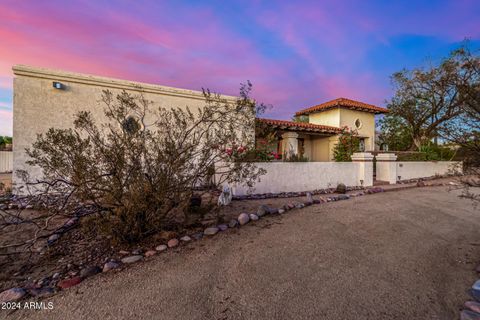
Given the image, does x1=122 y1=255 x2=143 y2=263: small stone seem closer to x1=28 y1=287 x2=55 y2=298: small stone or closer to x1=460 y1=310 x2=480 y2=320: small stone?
x1=28 y1=287 x2=55 y2=298: small stone

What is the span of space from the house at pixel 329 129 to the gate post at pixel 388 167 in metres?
2.87

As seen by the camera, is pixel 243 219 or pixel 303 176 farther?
pixel 303 176

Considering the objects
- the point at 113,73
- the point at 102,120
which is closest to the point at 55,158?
the point at 102,120

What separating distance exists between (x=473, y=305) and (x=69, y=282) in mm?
4401

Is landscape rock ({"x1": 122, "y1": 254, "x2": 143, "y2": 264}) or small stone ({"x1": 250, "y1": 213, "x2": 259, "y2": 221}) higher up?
small stone ({"x1": 250, "y1": 213, "x2": 259, "y2": 221})

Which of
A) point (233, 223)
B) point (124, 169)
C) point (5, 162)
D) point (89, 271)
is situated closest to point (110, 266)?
point (89, 271)

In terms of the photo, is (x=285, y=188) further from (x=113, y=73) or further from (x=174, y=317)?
(x=113, y=73)

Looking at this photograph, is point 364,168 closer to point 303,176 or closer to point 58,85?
point 303,176

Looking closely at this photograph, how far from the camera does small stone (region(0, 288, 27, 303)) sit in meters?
2.13

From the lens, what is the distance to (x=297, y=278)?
8.11 ft

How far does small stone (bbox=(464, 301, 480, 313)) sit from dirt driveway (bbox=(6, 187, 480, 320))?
0.11 metres

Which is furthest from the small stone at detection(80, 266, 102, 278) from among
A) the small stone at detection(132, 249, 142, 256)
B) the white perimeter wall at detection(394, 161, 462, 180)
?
the white perimeter wall at detection(394, 161, 462, 180)

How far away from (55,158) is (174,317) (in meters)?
2.78

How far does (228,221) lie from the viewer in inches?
176
